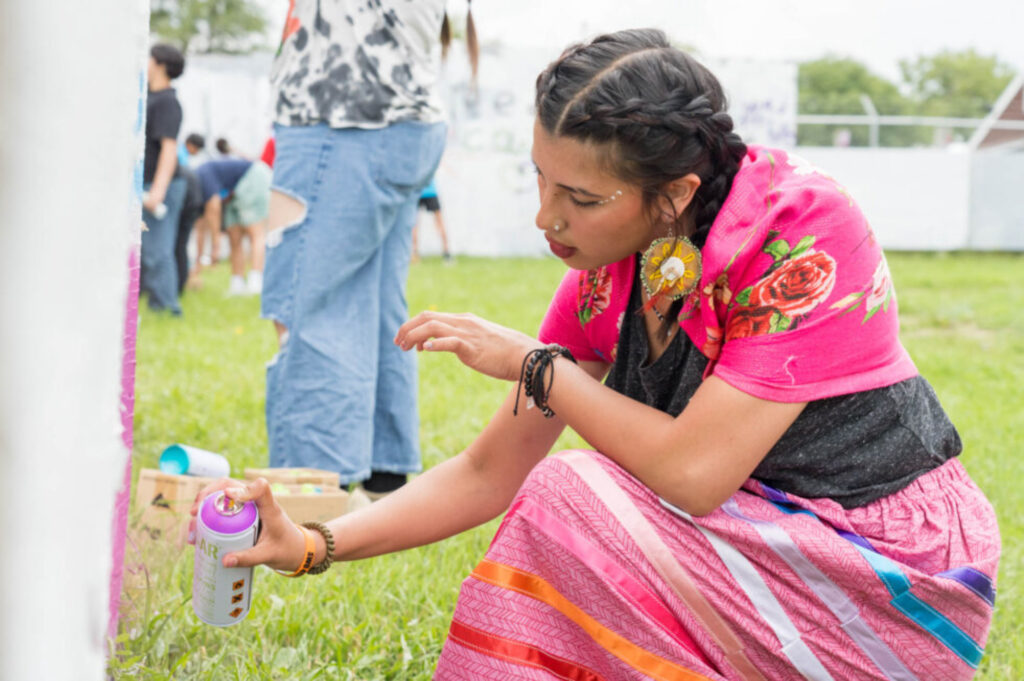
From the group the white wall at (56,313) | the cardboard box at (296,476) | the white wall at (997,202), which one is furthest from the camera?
the white wall at (997,202)

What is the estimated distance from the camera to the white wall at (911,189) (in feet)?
44.7

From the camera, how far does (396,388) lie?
2971 mm

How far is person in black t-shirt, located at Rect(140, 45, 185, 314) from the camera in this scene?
5.70 metres

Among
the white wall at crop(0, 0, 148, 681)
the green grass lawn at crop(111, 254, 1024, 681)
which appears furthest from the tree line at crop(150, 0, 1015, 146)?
the white wall at crop(0, 0, 148, 681)

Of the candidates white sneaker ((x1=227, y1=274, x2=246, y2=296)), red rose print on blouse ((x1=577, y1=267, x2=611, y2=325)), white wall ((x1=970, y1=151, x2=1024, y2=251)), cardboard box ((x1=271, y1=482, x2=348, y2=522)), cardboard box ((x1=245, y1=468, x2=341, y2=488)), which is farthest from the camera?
white wall ((x1=970, y1=151, x2=1024, y2=251))

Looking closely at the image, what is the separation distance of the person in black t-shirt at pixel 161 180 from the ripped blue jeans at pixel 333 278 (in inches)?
104

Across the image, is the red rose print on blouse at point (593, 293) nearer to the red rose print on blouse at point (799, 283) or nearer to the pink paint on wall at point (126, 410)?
the red rose print on blouse at point (799, 283)

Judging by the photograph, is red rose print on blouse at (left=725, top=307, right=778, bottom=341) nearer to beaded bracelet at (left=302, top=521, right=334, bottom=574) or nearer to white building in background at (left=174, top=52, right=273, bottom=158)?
beaded bracelet at (left=302, top=521, right=334, bottom=574)

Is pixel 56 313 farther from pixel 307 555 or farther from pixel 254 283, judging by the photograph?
pixel 254 283

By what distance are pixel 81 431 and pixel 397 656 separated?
1373 millimetres

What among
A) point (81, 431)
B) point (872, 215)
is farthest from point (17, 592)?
point (872, 215)

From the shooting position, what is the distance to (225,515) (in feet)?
4.56

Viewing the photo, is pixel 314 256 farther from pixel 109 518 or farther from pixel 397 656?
pixel 109 518

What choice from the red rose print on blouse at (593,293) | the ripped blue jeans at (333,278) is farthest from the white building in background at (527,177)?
the red rose print on blouse at (593,293)
